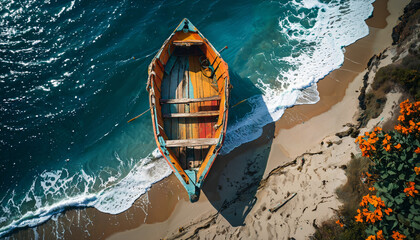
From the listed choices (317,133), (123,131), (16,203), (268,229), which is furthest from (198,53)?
(16,203)

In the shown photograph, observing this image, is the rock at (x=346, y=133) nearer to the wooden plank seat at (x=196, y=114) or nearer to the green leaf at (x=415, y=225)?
the green leaf at (x=415, y=225)

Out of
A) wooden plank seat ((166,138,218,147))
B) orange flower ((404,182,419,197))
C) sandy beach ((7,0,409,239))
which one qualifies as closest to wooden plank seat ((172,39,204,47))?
wooden plank seat ((166,138,218,147))

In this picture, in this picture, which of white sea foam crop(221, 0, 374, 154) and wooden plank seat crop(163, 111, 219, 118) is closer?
wooden plank seat crop(163, 111, 219, 118)

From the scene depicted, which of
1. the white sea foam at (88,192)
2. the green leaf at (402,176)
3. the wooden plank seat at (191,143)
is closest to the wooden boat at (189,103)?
the wooden plank seat at (191,143)

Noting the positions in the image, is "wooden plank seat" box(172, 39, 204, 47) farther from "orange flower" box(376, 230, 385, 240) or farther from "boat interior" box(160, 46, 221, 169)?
"orange flower" box(376, 230, 385, 240)

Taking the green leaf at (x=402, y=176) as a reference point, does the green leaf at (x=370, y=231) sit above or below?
below

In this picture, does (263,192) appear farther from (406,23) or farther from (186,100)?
(406,23)

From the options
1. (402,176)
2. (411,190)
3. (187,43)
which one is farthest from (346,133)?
(187,43)
